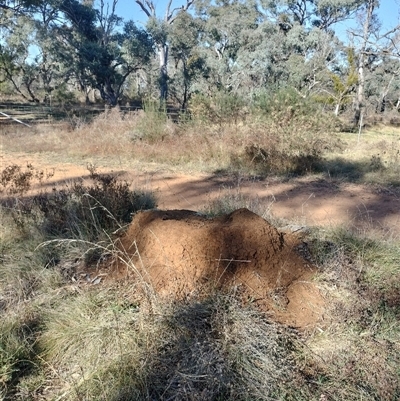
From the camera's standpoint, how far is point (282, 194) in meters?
6.33

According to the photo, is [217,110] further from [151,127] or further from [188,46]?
[188,46]

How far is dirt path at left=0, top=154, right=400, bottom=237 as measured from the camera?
5043 mm

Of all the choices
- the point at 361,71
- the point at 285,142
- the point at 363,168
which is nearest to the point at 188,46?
the point at 361,71

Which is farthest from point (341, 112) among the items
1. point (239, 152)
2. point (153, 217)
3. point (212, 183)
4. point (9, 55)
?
point (153, 217)

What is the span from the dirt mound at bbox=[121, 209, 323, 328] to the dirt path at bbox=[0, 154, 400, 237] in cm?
143

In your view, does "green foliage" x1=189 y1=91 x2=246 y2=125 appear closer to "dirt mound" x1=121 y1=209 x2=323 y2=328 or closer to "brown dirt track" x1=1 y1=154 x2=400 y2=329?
"brown dirt track" x1=1 y1=154 x2=400 y2=329

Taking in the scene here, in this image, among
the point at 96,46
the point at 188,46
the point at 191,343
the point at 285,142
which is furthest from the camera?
the point at 188,46

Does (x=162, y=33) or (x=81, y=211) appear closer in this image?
(x=81, y=211)

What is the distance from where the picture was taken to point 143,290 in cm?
238

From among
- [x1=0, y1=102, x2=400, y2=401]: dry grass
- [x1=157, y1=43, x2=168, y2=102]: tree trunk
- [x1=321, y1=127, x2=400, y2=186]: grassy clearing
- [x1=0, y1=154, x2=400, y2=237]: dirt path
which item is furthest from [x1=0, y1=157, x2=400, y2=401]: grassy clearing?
[x1=157, y1=43, x2=168, y2=102]: tree trunk

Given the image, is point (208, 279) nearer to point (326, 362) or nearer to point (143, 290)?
point (143, 290)

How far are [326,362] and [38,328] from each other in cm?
178

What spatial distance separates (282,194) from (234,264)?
159 inches

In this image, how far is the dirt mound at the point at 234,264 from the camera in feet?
7.76
